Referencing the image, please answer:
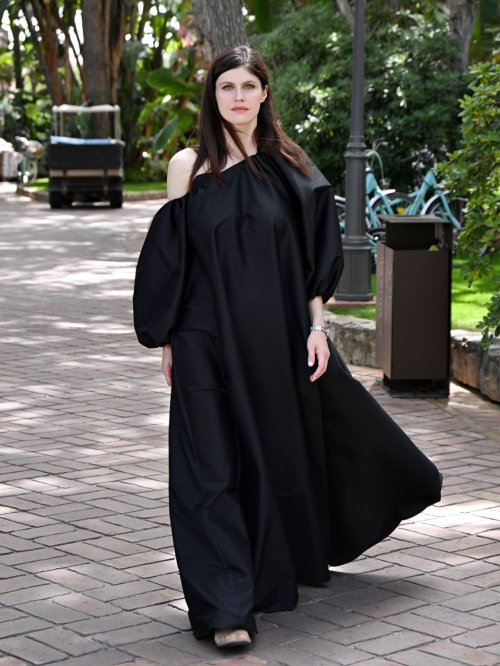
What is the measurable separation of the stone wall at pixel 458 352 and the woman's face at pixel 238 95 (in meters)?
3.80

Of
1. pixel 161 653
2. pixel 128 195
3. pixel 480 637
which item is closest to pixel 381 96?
pixel 480 637

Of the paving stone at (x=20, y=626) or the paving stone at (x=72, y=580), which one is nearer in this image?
the paving stone at (x=20, y=626)

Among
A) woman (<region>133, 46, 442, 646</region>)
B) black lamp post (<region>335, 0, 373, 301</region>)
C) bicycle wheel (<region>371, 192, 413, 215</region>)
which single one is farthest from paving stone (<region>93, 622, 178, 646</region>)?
bicycle wheel (<region>371, 192, 413, 215</region>)

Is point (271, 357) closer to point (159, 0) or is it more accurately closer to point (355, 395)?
point (355, 395)

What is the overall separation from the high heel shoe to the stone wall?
13.1ft

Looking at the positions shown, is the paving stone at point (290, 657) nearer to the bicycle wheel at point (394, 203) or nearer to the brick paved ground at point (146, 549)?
the brick paved ground at point (146, 549)

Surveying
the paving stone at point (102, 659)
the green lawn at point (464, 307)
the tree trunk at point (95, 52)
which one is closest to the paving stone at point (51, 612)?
the paving stone at point (102, 659)

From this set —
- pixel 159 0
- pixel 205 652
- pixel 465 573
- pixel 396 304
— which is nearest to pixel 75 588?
pixel 205 652

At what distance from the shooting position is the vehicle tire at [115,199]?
79.2ft

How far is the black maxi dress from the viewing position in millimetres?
3543

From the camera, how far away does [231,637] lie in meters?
3.44

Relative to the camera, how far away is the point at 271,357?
145 inches

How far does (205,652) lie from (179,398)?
32.3 inches

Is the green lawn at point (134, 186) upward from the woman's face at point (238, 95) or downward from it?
upward
